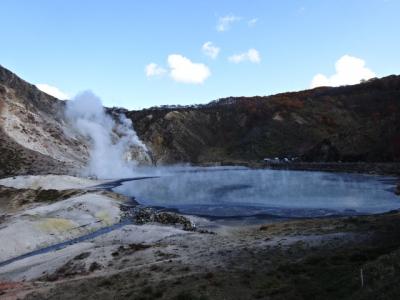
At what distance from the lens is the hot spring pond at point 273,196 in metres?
47.4

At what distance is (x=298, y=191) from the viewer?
6347 centimetres

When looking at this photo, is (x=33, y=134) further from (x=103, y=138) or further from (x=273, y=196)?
(x=273, y=196)

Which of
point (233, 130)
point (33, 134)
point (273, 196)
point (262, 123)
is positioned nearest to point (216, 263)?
point (273, 196)

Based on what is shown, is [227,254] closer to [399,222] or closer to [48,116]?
[399,222]

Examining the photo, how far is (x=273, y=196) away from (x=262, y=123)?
106m

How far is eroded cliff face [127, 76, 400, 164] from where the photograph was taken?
149875mm

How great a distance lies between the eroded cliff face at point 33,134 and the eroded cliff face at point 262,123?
4905 cm

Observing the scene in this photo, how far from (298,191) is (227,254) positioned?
125 ft

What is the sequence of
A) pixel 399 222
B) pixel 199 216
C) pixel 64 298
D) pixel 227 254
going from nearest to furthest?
1. pixel 64 298
2. pixel 227 254
3. pixel 399 222
4. pixel 199 216

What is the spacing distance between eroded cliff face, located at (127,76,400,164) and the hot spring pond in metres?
64.0

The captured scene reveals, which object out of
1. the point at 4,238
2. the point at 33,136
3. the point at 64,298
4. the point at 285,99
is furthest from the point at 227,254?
the point at 285,99

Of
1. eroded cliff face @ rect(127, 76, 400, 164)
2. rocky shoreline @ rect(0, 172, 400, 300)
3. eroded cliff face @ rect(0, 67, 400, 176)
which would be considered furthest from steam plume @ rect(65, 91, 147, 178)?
rocky shoreline @ rect(0, 172, 400, 300)

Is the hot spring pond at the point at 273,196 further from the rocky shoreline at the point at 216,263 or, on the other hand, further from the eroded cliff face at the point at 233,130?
the eroded cliff face at the point at 233,130

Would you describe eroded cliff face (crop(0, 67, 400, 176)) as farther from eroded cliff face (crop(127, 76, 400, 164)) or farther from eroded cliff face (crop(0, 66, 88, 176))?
eroded cliff face (crop(127, 76, 400, 164))
